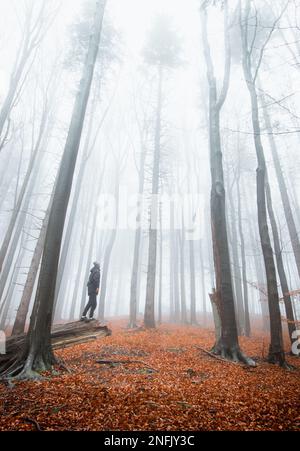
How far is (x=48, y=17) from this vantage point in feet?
32.6

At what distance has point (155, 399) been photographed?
3.37 m

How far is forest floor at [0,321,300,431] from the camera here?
8.93ft

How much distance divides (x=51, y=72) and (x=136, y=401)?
51.7 feet

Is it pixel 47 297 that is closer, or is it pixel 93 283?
pixel 47 297

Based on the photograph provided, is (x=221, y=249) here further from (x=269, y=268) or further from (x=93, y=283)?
(x=93, y=283)

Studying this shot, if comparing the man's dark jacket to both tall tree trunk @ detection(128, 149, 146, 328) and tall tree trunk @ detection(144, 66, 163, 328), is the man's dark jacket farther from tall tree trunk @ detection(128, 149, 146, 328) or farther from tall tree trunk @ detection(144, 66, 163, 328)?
tall tree trunk @ detection(128, 149, 146, 328)

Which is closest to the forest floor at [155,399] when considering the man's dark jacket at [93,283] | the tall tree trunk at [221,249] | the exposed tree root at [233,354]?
the exposed tree root at [233,354]

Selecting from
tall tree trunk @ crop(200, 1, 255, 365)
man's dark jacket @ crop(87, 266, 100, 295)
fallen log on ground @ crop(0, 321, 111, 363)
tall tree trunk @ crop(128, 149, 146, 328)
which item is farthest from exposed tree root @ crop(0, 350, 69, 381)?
tall tree trunk @ crop(128, 149, 146, 328)

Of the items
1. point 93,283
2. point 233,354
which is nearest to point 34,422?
point 233,354

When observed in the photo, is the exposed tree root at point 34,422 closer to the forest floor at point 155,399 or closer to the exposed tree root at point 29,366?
the forest floor at point 155,399

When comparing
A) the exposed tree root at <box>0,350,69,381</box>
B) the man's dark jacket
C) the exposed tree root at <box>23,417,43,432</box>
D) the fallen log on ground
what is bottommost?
the exposed tree root at <box>23,417,43,432</box>
